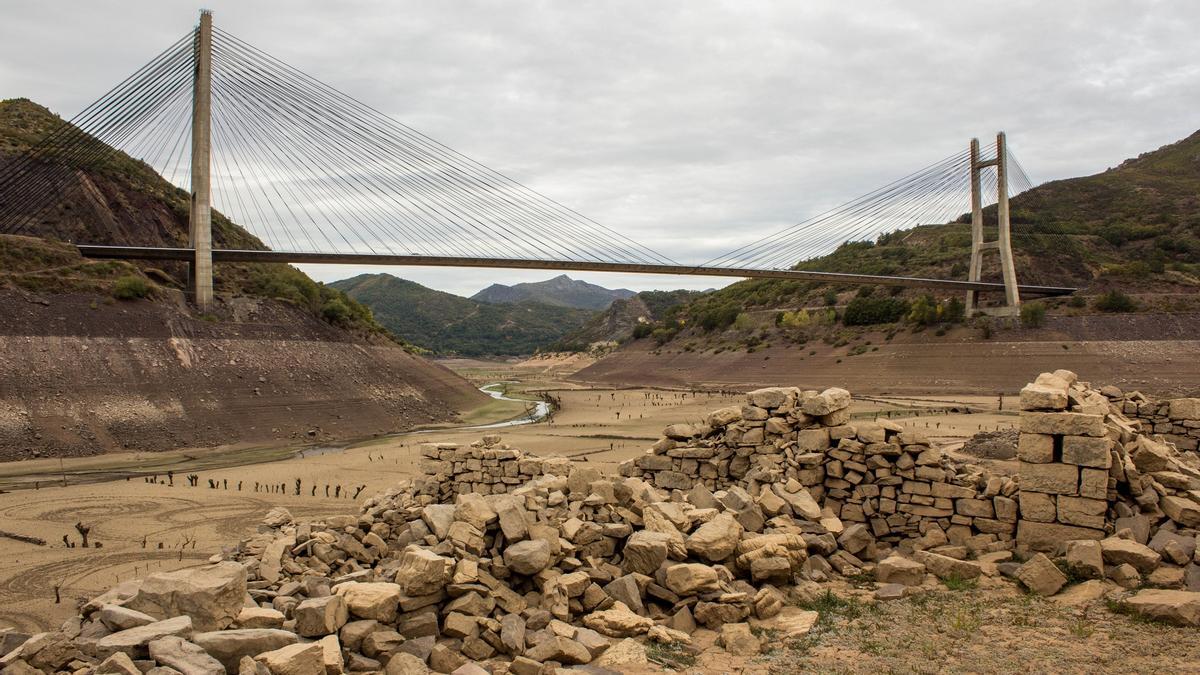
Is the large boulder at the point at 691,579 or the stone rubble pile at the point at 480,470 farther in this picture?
the stone rubble pile at the point at 480,470

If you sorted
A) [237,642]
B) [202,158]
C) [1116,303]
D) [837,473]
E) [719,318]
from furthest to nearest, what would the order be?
[719,318]
[1116,303]
[202,158]
[837,473]
[237,642]

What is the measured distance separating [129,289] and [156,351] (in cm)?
462

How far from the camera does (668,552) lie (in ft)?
29.1

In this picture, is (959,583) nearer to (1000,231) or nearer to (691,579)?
(691,579)

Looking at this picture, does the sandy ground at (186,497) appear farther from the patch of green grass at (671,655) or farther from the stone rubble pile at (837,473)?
the stone rubble pile at (837,473)

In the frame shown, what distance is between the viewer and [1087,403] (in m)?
10.3

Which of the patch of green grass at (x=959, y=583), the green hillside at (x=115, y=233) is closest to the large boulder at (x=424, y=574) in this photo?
the patch of green grass at (x=959, y=583)

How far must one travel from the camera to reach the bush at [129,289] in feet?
119

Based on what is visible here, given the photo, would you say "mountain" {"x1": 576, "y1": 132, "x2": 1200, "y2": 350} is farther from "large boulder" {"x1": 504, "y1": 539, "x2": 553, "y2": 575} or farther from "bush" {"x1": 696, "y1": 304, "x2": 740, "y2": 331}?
"large boulder" {"x1": 504, "y1": 539, "x2": 553, "y2": 575}

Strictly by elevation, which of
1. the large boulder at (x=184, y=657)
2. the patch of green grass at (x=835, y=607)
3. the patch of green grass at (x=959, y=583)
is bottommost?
the patch of green grass at (x=835, y=607)

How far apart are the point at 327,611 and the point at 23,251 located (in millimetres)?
41291

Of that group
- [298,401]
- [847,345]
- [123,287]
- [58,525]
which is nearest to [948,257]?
[847,345]

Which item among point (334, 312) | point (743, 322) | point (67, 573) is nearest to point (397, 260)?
point (334, 312)

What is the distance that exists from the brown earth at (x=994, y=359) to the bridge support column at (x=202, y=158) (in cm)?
4061
